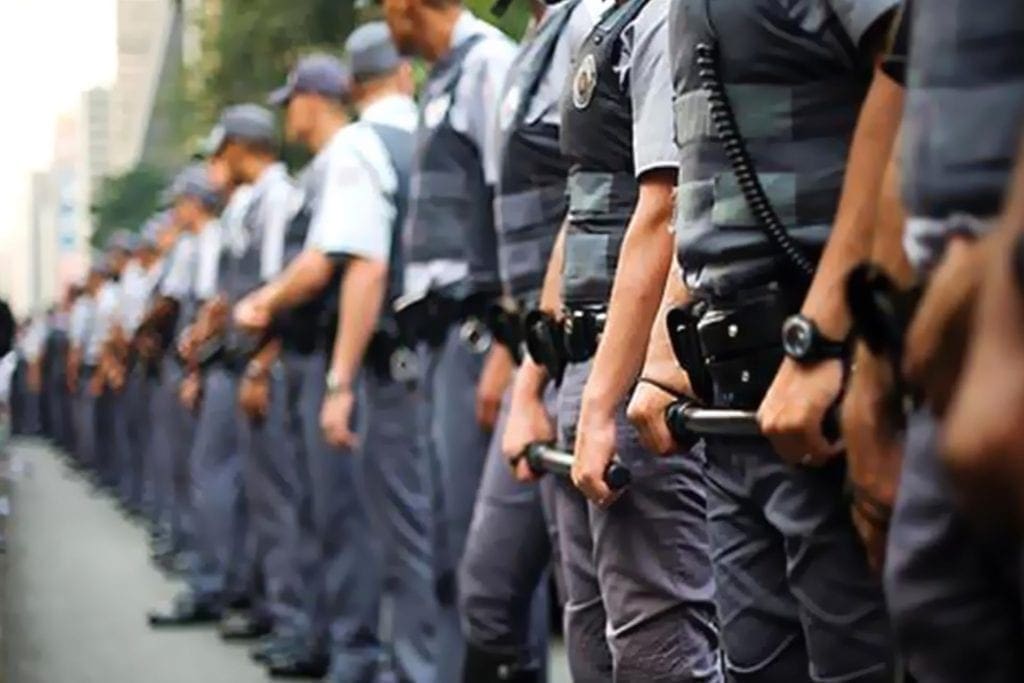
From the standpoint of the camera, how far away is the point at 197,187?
1091 cm

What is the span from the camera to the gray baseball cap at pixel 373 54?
265 inches

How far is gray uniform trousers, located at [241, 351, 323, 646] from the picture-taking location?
24.3ft

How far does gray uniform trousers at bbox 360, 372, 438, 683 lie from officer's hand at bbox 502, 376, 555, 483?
5.25ft

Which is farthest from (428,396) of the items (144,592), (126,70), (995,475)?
(126,70)

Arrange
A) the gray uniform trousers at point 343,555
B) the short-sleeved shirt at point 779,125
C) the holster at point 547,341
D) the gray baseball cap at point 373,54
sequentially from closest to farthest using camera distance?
the short-sleeved shirt at point 779,125 < the holster at point 547,341 < the gray baseball cap at point 373,54 < the gray uniform trousers at point 343,555

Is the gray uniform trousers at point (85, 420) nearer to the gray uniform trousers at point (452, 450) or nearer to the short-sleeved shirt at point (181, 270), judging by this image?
the short-sleeved shirt at point (181, 270)

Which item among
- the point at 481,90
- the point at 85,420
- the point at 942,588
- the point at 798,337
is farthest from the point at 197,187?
the point at 942,588

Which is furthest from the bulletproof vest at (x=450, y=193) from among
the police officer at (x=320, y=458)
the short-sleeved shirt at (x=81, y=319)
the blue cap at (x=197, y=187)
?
the short-sleeved shirt at (x=81, y=319)

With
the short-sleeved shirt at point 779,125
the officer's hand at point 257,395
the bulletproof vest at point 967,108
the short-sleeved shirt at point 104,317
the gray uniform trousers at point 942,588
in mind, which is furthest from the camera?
the short-sleeved shirt at point 104,317

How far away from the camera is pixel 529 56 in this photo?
4375mm

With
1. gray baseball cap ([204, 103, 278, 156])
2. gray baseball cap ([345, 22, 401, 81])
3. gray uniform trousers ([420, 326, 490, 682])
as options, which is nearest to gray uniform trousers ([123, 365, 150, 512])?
gray baseball cap ([204, 103, 278, 156])

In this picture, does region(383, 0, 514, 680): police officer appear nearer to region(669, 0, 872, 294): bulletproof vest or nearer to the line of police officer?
the line of police officer

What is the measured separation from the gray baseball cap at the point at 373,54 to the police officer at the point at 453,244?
1056mm

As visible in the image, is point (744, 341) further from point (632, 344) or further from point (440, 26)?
point (440, 26)
